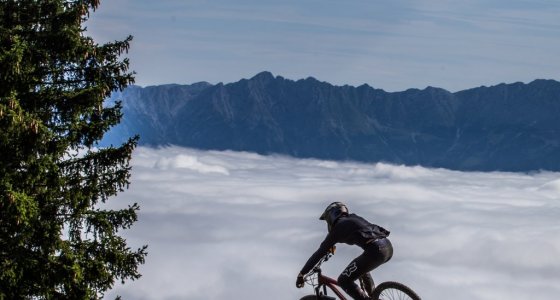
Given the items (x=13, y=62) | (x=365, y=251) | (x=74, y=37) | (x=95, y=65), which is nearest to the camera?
(x=365, y=251)

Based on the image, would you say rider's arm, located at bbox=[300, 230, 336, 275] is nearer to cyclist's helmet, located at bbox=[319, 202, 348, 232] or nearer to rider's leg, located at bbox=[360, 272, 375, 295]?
cyclist's helmet, located at bbox=[319, 202, 348, 232]

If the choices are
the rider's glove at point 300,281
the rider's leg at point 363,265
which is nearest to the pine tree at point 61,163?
the rider's glove at point 300,281

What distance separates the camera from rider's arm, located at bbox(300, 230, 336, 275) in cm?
977

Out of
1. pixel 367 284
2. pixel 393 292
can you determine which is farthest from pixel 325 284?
pixel 393 292

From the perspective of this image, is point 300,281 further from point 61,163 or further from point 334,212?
point 61,163

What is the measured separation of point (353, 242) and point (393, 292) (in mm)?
1144

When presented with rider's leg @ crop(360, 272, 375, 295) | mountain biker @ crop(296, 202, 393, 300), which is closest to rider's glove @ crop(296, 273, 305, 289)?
mountain biker @ crop(296, 202, 393, 300)

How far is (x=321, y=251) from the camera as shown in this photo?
388 inches

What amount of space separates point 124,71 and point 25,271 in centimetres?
566

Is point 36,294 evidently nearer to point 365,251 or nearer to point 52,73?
point 52,73

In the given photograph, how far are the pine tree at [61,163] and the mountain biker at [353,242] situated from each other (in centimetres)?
698

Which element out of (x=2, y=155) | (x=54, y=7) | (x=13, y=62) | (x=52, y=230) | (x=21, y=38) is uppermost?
(x=54, y=7)

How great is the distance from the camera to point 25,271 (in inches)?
614

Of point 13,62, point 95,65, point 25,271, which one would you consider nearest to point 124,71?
point 95,65
